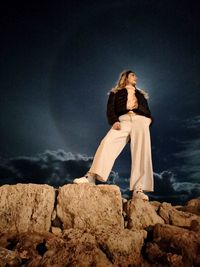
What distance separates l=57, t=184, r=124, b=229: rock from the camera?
525cm

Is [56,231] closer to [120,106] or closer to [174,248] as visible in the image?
[174,248]

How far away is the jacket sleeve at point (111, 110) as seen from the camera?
664 centimetres

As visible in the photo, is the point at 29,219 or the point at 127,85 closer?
the point at 29,219

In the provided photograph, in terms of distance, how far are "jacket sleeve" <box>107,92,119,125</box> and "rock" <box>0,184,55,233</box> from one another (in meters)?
2.23

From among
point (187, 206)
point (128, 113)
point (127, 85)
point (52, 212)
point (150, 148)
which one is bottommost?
point (52, 212)

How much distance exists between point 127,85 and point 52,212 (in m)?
3.80

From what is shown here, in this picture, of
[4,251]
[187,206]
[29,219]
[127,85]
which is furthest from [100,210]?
[127,85]

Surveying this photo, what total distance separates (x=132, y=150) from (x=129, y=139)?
36 cm

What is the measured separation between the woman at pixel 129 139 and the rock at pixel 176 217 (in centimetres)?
47

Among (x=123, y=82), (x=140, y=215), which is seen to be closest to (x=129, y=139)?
(x=123, y=82)

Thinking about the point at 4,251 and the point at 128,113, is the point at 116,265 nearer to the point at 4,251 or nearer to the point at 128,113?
the point at 4,251

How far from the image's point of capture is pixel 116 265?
4184 mm

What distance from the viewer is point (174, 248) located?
14.4ft

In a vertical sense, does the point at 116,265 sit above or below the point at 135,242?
below
